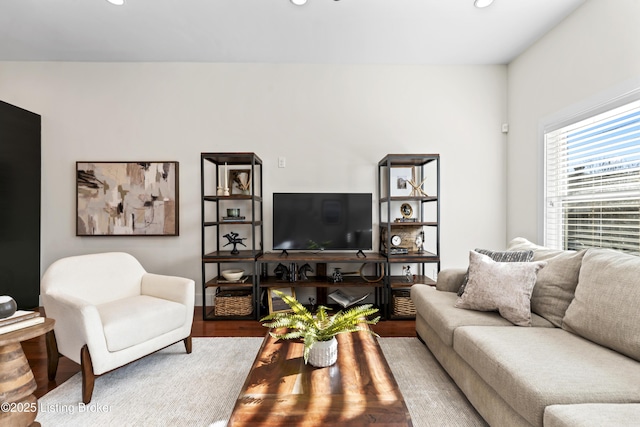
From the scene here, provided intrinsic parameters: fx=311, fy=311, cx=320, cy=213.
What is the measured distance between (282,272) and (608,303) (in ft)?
8.70

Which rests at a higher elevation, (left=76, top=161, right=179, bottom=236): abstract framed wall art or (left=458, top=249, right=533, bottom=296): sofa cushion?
(left=76, top=161, right=179, bottom=236): abstract framed wall art

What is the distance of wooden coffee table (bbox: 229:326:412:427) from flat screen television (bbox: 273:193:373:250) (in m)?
1.87

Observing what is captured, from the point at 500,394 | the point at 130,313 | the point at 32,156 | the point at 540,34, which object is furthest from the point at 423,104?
the point at 32,156

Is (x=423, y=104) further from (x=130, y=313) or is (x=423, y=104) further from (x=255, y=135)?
(x=130, y=313)

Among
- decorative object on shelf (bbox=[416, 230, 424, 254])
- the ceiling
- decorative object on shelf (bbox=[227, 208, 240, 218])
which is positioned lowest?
decorative object on shelf (bbox=[416, 230, 424, 254])

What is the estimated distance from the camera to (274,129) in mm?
3668

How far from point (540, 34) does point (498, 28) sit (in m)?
0.47

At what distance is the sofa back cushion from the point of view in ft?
6.21

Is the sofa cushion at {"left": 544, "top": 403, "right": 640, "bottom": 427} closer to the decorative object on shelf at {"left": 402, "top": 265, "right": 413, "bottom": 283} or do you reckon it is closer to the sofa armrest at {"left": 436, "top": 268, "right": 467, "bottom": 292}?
the sofa armrest at {"left": 436, "top": 268, "right": 467, "bottom": 292}

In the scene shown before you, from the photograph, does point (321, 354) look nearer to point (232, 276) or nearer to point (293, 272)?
point (293, 272)

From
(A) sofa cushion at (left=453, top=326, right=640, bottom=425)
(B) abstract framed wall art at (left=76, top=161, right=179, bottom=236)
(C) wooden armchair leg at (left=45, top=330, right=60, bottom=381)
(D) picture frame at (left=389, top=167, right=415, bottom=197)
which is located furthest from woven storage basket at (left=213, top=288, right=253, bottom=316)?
(A) sofa cushion at (left=453, top=326, right=640, bottom=425)

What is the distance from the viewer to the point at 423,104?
3672mm

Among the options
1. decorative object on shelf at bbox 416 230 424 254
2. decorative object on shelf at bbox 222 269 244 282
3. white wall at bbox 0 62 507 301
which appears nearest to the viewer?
decorative object on shelf at bbox 222 269 244 282

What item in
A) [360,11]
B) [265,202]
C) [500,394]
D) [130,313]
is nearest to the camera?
[500,394]
